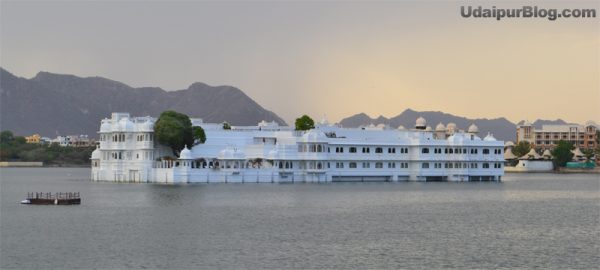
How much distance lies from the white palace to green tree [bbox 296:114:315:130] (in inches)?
91.8

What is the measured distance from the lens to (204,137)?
96938 millimetres

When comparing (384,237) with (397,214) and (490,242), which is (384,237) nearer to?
(490,242)

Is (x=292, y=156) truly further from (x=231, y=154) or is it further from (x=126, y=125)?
(x=126, y=125)

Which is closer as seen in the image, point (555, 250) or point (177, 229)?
point (555, 250)

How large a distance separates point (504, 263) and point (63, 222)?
2571 centimetres

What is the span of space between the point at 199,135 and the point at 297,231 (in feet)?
158

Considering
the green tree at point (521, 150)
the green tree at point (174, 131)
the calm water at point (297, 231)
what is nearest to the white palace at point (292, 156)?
the green tree at point (174, 131)

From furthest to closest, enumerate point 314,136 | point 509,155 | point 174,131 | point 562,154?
point 509,155 < point 562,154 < point 314,136 < point 174,131

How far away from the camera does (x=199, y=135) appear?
96938 mm

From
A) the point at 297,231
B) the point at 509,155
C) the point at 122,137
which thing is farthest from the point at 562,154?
the point at 297,231

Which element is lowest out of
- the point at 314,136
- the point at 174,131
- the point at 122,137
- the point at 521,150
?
the point at 521,150

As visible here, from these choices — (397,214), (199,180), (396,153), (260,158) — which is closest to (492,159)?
(396,153)

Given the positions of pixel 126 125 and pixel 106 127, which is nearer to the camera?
pixel 126 125

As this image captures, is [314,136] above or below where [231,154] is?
above
